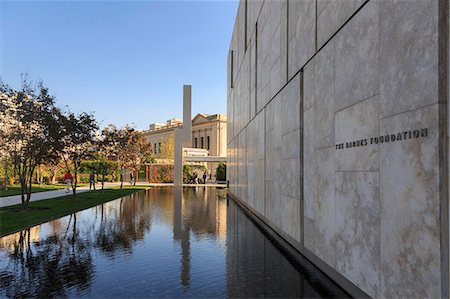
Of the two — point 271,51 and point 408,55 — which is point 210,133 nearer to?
point 271,51

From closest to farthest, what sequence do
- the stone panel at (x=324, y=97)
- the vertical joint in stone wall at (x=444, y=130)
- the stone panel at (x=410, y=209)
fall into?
the vertical joint in stone wall at (x=444, y=130) → the stone panel at (x=410, y=209) → the stone panel at (x=324, y=97)

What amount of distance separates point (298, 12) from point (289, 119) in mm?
2329

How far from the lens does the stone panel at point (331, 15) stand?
5.11 metres

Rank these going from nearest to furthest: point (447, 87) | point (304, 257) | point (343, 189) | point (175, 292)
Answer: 1. point (447, 87)
2. point (175, 292)
3. point (343, 189)
4. point (304, 257)

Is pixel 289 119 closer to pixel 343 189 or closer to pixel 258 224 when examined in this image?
pixel 343 189

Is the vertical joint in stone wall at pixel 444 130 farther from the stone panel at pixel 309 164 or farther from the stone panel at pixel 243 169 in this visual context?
the stone panel at pixel 243 169

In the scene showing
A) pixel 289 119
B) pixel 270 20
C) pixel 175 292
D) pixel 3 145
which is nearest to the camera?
pixel 175 292

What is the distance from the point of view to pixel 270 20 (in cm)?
1098

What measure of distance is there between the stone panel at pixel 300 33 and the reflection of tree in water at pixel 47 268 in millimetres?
5576

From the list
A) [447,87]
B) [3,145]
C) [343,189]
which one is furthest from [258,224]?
[3,145]

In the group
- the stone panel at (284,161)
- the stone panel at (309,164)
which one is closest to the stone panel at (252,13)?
the stone panel at (284,161)

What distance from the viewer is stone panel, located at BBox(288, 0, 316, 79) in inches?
267

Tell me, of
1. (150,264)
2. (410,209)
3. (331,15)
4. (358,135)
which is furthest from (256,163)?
(410,209)

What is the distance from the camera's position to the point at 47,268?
5758mm
